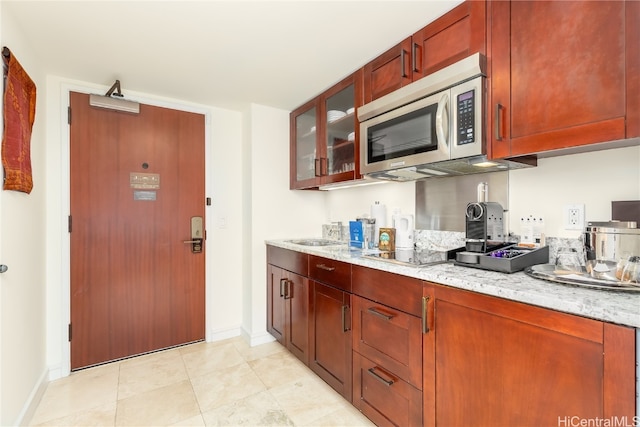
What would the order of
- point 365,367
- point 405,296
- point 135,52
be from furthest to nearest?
point 135,52 → point 365,367 → point 405,296

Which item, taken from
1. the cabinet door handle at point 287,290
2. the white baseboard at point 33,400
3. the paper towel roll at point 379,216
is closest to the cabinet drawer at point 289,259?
the cabinet door handle at point 287,290

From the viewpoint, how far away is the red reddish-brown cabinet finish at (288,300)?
221 cm

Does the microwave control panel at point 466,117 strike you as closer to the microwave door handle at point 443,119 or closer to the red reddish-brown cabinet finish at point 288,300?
the microwave door handle at point 443,119

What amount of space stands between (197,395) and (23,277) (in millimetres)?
1228

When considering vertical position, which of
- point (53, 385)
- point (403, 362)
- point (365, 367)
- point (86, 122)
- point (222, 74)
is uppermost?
point (222, 74)

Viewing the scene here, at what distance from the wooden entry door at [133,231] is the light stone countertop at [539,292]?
2.01m

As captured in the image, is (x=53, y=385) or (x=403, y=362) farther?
(x=53, y=385)

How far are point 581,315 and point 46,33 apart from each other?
2752mm

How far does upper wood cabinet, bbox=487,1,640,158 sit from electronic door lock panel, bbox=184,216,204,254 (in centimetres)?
236

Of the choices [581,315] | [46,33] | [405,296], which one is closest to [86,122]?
[46,33]

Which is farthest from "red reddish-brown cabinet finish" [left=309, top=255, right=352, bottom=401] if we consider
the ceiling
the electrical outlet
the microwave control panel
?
the ceiling

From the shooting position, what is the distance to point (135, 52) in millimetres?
1896

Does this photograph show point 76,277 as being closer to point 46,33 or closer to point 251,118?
point 46,33

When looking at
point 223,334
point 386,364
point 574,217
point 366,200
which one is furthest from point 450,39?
point 223,334
